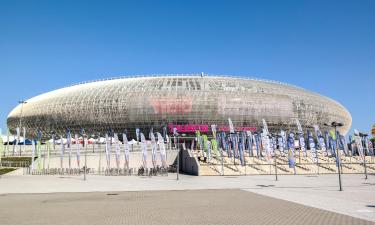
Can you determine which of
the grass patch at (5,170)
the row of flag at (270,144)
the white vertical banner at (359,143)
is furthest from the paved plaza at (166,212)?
the white vertical banner at (359,143)

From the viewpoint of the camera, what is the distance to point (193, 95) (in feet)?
255

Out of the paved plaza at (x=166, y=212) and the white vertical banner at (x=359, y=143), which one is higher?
the white vertical banner at (x=359, y=143)

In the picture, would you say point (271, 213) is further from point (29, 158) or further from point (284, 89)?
point (284, 89)

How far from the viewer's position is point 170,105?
76.3 m

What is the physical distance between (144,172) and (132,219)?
101ft

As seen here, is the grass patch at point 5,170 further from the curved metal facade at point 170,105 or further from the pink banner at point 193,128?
the pink banner at point 193,128

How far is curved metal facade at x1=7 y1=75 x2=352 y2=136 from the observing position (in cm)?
7706

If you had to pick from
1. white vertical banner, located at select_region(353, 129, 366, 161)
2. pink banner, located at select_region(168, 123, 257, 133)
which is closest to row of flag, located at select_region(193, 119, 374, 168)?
white vertical banner, located at select_region(353, 129, 366, 161)

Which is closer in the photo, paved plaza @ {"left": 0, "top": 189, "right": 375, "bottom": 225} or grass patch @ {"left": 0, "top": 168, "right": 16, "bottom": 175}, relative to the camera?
paved plaza @ {"left": 0, "top": 189, "right": 375, "bottom": 225}

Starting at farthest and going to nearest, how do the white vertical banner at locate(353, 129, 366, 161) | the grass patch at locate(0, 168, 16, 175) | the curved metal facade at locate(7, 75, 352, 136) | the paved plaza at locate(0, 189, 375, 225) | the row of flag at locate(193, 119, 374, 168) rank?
the curved metal facade at locate(7, 75, 352, 136) → the white vertical banner at locate(353, 129, 366, 161) → the grass patch at locate(0, 168, 16, 175) → the row of flag at locate(193, 119, 374, 168) → the paved plaza at locate(0, 189, 375, 225)

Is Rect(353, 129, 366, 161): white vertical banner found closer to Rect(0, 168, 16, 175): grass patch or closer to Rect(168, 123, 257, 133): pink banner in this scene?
Rect(168, 123, 257, 133): pink banner

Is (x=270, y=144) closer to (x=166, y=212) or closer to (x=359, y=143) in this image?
(x=359, y=143)

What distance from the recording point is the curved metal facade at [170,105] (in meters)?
77.1

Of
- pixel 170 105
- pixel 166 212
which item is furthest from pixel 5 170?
pixel 166 212
